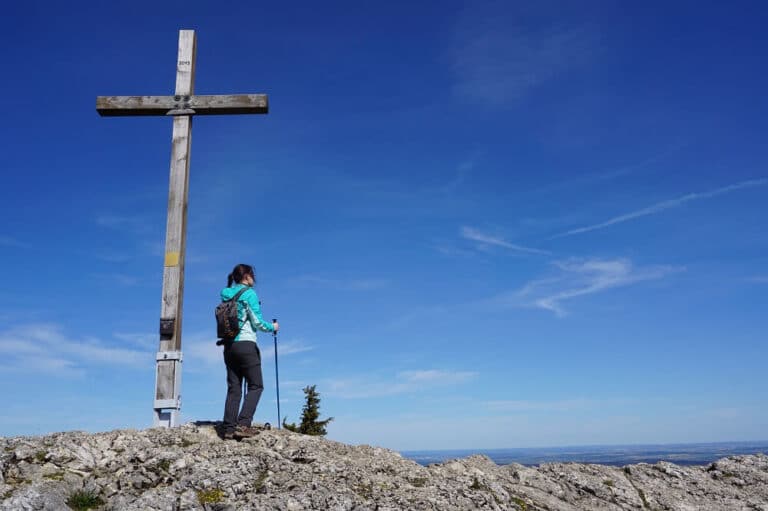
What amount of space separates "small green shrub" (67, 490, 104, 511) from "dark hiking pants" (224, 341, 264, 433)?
8.01 feet

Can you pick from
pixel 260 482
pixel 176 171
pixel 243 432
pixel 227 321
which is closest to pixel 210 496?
pixel 260 482

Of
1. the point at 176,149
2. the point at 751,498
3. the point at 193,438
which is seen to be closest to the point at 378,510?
the point at 193,438

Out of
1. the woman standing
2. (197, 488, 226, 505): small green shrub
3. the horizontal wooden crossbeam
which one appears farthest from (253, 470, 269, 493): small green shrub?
the horizontal wooden crossbeam

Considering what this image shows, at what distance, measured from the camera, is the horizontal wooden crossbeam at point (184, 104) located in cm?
1218

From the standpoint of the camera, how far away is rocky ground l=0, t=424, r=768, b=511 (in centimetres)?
729

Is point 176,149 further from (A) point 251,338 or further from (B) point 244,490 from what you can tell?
(B) point 244,490

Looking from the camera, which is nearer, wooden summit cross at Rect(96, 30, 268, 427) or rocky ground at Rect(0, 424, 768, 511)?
rocky ground at Rect(0, 424, 768, 511)

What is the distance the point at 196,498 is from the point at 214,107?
25.9 feet

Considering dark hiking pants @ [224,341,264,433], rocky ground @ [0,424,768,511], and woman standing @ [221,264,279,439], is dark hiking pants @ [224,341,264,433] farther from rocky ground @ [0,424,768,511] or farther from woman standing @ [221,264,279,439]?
rocky ground @ [0,424,768,511]

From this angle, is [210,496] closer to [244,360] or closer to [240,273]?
[244,360]

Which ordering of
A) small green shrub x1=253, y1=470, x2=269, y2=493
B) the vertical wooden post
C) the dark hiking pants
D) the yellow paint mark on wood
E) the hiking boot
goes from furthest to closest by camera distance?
1. the yellow paint mark on wood
2. the vertical wooden post
3. the dark hiking pants
4. the hiking boot
5. small green shrub x1=253, y1=470, x2=269, y2=493

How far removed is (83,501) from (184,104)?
7939mm

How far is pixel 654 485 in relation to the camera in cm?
980

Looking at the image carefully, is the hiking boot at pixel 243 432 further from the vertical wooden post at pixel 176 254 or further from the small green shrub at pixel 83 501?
the small green shrub at pixel 83 501
